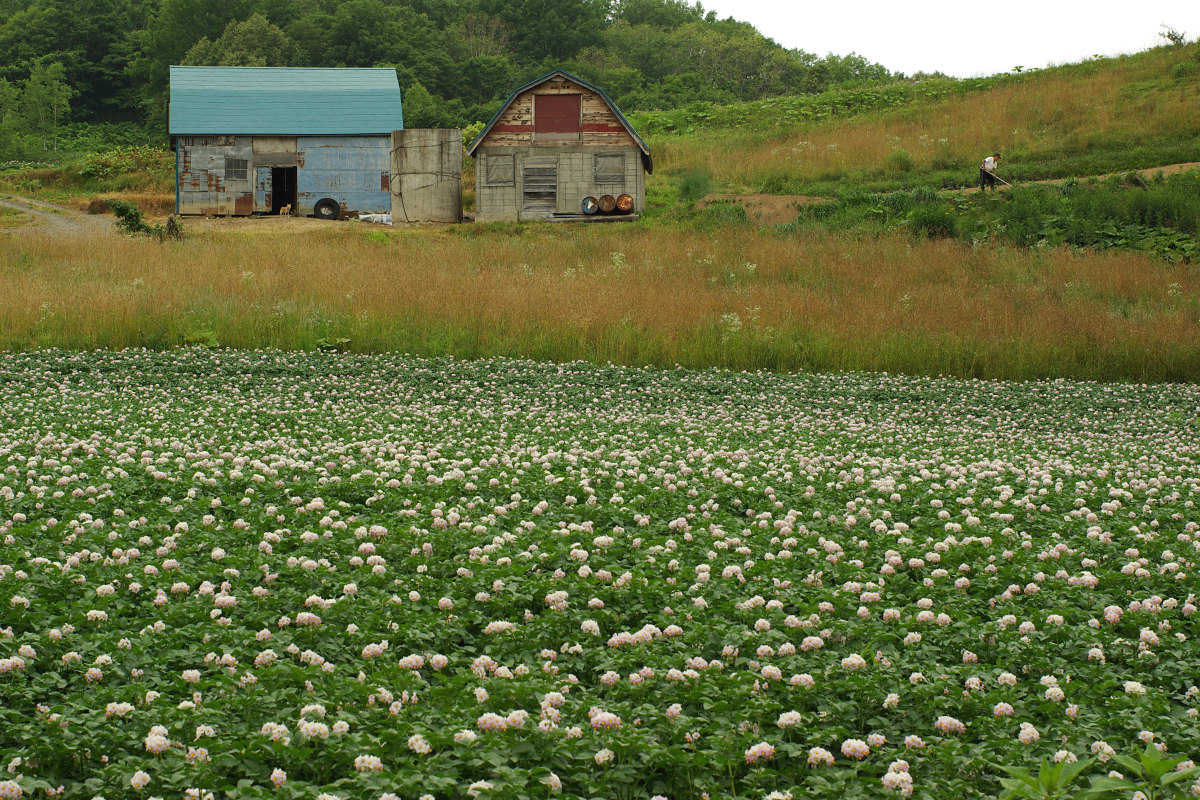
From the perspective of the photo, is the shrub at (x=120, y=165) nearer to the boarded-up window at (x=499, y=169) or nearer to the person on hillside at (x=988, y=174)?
the boarded-up window at (x=499, y=169)

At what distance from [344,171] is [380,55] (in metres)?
49.6

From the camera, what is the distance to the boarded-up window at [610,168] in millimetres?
33375

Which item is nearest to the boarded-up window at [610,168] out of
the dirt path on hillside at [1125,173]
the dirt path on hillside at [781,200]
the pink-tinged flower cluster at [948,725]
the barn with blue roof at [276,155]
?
the dirt path on hillside at [781,200]

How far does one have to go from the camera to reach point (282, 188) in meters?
38.2

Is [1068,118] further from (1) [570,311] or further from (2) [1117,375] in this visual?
(1) [570,311]

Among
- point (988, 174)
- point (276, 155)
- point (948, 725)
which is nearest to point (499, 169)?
point (276, 155)

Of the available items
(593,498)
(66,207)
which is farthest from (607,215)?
(593,498)

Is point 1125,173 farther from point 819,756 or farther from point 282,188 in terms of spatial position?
point 819,756

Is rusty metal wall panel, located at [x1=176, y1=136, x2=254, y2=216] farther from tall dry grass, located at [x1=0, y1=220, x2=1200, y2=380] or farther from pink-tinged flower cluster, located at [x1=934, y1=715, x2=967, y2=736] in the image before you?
pink-tinged flower cluster, located at [x1=934, y1=715, x2=967, y2=736]

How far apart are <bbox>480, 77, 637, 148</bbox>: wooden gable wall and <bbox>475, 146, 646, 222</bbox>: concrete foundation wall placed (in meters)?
0.25

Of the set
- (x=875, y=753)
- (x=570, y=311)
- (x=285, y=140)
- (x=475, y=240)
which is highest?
(x=285, y=140)

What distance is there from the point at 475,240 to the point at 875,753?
2481 centimetres

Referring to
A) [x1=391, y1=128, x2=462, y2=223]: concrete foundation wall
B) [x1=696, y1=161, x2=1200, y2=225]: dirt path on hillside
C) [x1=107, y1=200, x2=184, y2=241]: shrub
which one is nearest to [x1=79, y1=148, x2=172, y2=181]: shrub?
[x1=391, y1=128, x2=462, y2=223]: concrete foundation wall

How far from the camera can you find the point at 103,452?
25.9ft
